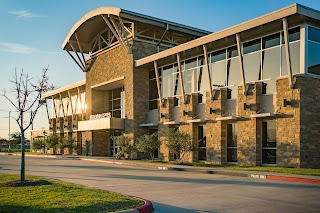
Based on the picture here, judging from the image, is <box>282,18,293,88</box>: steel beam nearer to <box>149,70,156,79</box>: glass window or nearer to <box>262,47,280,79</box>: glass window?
<box>262,47,280,79</box>: glass window

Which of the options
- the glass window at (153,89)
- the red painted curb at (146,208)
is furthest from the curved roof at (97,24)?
the red painted curb at (146,208)

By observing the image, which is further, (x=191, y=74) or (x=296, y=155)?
(x=191, y=74)

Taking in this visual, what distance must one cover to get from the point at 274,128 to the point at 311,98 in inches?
115

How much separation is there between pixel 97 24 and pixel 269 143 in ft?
82.2

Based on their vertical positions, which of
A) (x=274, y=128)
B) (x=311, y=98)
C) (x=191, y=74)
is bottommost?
(x=274, y=128)

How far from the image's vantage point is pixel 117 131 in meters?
41.0

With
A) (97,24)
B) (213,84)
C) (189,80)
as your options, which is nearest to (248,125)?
(213,84)

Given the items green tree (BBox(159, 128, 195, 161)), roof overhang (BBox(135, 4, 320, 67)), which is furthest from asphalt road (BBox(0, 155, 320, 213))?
green tree (BBox(159, 128, 195, 161))

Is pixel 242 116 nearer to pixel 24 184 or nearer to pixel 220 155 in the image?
pixel 220 155

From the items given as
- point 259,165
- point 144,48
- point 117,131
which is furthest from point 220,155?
point 117,131

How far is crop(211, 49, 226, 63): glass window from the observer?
27.7 meters

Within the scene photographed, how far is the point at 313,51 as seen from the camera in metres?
21.9

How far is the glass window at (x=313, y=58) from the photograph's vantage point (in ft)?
71.4

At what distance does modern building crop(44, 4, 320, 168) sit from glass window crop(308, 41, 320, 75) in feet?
0.19
